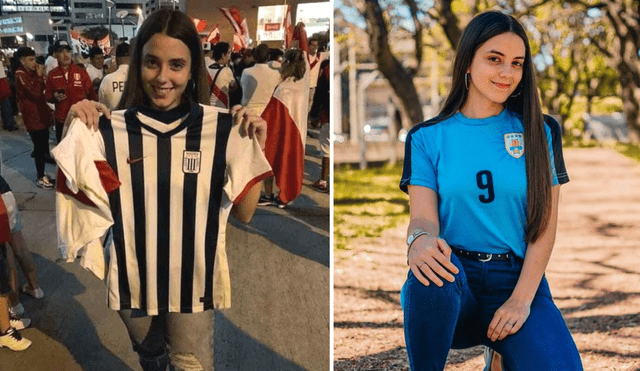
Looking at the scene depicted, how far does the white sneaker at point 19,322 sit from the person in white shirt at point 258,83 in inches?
44.9

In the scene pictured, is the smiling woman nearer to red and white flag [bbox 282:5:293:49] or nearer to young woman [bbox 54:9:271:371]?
young woman [bbox 54:9:271:371]

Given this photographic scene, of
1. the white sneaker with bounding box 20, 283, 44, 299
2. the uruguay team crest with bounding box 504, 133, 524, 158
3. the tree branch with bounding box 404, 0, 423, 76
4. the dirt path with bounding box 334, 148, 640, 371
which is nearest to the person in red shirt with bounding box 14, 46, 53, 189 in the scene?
the white sneaker with bounding box 20, 283, 44, 299

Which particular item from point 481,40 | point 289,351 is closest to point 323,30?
point 481,40

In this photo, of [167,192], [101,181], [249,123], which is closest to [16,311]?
[101,181]

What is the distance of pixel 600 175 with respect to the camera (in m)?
16.1

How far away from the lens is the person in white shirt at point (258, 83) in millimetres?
2744

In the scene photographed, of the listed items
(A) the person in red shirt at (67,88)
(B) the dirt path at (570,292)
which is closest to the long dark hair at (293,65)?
(A) the person in red shirt at (67,88)

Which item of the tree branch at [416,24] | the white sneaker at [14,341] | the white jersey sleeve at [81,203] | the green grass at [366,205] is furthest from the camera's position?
the tree branch at [416,24]

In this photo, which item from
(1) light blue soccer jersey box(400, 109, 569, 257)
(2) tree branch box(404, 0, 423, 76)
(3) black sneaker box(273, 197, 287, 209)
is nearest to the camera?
(1) light blue soccer jersey box(400, 109, 569, 257)

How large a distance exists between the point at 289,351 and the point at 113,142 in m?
1.08

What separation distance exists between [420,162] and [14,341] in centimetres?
165

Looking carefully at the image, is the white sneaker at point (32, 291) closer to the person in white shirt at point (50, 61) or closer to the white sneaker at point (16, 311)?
the white sneaker at point (16, 311)

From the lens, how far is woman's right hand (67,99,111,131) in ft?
8.45

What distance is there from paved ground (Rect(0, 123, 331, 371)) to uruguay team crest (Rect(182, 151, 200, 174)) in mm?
276
